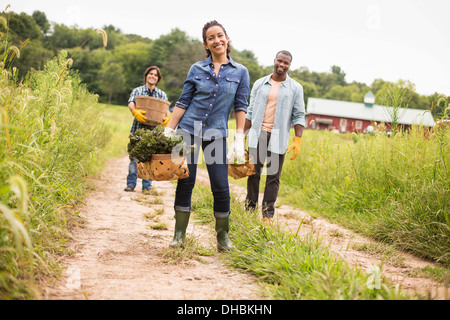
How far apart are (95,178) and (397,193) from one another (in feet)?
17.1

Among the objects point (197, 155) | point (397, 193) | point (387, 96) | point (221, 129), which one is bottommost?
point (397, 193)

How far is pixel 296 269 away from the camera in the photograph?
245 centimetres

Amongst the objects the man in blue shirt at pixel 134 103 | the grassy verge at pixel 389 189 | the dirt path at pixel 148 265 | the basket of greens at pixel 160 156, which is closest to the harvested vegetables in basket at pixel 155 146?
the basket of greens at pixel 160 156

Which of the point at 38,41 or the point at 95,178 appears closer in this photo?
the point at 38,41

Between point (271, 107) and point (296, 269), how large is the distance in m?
2.46

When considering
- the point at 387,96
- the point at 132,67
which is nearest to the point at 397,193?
the point at 387,96

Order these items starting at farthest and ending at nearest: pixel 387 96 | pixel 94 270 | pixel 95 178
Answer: pixel 95 178
pixel 387 96
pixel 94 270

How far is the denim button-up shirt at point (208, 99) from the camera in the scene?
10.4 ft

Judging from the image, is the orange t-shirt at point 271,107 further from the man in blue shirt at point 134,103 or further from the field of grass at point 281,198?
the man in blue shirt at point 134,103

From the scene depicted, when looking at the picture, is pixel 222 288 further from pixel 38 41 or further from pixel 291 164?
pixel 291 164

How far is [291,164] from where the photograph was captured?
7.66 metres

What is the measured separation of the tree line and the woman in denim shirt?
113 cm

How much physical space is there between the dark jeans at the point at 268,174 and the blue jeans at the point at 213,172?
1.18 metres
